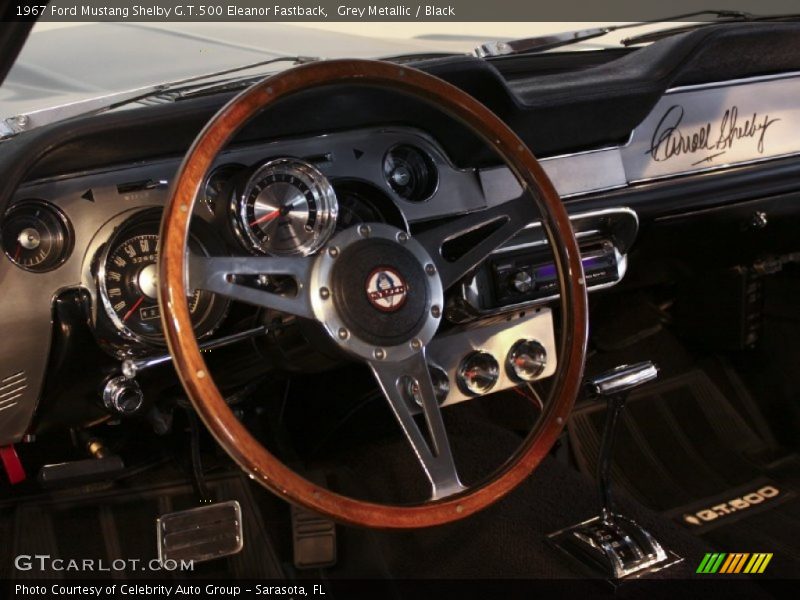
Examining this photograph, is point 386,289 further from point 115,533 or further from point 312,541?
point 115,533

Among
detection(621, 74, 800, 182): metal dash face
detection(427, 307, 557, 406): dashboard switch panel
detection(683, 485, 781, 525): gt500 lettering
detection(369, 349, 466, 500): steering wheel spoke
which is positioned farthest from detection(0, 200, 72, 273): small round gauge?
detection(683, 485, 781, 525): gt500 lettering

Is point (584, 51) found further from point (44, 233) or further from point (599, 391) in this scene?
point (44, 233)

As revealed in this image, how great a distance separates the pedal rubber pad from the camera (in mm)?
2186

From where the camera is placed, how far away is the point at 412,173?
6.61 feet

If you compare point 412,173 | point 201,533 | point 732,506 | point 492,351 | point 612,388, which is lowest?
point 732,506

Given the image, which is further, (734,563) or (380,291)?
(734,563)

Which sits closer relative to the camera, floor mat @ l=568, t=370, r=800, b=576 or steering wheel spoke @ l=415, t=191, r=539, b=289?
steering wheel spoke @ l=415, t=191, r=539, b=289

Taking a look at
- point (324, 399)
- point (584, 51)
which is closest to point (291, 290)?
point (324, 399)

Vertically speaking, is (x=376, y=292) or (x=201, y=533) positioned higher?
(x=376, y=292)

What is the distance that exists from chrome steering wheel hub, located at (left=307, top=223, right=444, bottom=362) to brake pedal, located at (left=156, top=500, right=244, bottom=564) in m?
0.73

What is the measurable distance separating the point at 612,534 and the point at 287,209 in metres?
1.00
